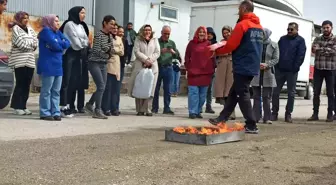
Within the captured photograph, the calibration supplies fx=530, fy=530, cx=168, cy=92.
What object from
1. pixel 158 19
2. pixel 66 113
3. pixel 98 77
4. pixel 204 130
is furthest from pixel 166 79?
pixel 158 19

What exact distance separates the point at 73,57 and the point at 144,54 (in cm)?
167

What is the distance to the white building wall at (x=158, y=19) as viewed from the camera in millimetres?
21334

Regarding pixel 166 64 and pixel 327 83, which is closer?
pixel 327 83

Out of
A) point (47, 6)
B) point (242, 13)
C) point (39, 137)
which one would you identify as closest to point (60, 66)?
point (39, 137)

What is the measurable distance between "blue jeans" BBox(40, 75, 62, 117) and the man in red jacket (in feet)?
9.06

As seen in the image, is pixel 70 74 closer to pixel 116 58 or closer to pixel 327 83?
pixel 116 58

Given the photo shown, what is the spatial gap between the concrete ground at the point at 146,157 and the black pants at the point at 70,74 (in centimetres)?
110

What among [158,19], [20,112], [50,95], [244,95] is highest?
[158,19]

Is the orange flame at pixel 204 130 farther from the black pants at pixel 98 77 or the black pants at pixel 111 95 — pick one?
the black pants at pixel 111 95

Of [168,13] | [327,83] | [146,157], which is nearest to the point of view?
[146,157]

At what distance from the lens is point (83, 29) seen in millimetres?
9781

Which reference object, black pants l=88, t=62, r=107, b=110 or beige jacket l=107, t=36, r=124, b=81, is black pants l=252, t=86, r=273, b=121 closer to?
beige jacket l=107, t=36, r=124, b=81

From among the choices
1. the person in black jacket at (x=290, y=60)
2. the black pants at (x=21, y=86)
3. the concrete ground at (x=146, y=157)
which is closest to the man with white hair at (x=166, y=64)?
the person in black jacket at (x=290, y=60)

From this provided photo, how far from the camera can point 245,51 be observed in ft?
26.1
